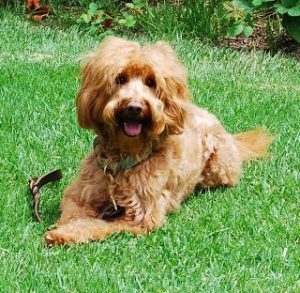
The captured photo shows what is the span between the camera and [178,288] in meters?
3.96

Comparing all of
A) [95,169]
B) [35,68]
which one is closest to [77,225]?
[95,169]

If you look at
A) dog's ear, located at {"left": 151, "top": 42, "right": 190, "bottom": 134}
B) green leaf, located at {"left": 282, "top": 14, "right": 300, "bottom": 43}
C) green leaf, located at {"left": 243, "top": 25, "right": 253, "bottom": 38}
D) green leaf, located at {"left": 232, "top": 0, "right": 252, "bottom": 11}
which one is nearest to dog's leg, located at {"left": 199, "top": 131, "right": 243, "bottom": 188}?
dog's ear, located at {"left": 151, "top": 42, "right": 190, "bottom": 134}

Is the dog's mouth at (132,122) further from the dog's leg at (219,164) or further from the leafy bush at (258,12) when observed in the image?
the leafy bush at (258,12)

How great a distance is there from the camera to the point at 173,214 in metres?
4.98

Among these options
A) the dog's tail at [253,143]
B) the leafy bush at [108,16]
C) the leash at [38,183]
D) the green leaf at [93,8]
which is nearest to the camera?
the leash at [38,183]

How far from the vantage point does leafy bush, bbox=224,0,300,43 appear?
876cm

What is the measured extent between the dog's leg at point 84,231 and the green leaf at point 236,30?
455cm

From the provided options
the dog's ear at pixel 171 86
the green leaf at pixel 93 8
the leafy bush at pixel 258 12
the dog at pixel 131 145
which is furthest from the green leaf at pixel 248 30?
the dog's ear at pixel 171 86

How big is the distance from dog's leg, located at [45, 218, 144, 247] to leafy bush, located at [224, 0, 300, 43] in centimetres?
458

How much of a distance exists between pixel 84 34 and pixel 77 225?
5.09 meters

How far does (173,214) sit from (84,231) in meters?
0.67

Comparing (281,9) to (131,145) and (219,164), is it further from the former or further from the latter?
(131,145)

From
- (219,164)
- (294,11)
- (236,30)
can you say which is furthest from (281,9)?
(219,164)

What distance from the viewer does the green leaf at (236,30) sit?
884 cm
